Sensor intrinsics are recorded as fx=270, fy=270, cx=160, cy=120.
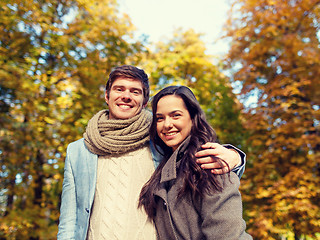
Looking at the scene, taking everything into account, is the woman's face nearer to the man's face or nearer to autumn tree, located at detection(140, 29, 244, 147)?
the man's face

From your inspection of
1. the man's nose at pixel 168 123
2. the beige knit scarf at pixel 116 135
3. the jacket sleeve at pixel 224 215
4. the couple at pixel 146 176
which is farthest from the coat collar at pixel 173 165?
the beige knit scarf at pixel 116 135

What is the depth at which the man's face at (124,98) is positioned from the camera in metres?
1.95

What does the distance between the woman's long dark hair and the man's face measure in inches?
9.4

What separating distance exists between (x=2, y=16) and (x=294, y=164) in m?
5.30

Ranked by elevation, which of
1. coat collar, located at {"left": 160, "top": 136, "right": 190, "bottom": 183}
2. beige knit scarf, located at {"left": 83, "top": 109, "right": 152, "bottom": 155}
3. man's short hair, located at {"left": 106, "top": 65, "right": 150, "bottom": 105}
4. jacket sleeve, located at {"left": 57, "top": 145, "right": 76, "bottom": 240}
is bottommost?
jacket sleeve, located at {"left": 57, "top": 145, "right": 76, "bottom": 240}

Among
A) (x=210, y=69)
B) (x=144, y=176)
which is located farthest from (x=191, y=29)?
(x=144, y=176)

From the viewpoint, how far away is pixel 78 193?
180 centimetres

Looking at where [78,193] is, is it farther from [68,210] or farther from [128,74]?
Result: [128,74]

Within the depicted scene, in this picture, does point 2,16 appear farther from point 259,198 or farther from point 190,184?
point 259,198

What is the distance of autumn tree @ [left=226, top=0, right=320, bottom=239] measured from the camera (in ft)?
14.1

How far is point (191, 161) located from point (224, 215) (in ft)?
1.10

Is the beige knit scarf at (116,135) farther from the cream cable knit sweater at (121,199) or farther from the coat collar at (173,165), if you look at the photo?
the coat collar at (173,165)

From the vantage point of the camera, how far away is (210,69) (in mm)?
8891

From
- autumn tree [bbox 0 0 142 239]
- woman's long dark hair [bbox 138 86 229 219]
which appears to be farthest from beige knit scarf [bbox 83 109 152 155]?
autumn tree [bbox 0 0 142 239]
